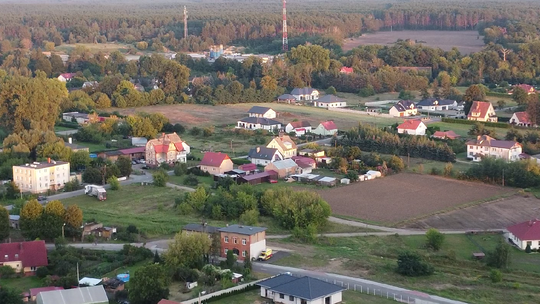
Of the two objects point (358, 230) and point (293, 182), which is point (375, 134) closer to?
point (293, 182)

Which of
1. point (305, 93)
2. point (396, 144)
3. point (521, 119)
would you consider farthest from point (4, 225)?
point (305, 93)

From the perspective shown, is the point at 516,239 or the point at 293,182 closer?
the point at 516,239

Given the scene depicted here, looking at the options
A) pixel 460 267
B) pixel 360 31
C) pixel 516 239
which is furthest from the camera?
pixel 360 31

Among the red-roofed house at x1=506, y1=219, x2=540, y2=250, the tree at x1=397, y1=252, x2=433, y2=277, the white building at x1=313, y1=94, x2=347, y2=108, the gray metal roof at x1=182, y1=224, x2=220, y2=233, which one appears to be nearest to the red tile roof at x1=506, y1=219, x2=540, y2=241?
the red-roofed house at x1=506, y1=219, x2=540, y2=250

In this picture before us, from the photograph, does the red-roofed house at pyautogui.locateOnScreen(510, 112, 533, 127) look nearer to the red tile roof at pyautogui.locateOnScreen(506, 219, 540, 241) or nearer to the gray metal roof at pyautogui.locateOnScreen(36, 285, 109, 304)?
the red tile roof at pyautogui.locateOnScreen(506, 219, 540, 241)

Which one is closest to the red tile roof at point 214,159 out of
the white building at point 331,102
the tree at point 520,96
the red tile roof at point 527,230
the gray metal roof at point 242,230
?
the gray metal roof at point 242,230

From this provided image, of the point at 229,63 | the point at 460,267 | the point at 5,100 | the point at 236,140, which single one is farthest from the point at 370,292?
the point at 229,63
